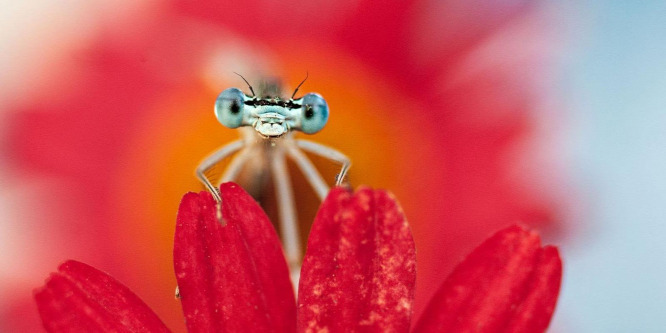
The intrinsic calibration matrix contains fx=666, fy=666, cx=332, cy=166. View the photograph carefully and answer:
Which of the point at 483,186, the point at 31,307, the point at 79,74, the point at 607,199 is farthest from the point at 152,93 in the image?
the point at 607,199

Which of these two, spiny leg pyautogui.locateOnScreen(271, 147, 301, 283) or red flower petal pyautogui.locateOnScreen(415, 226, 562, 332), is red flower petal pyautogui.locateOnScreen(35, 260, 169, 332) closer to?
red flower petal pyautogui.locateOnScreen(415, 226, 562, 332)

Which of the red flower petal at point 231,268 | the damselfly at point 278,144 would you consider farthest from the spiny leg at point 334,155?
the red flower petal at point 231,268

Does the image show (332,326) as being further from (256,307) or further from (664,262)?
(664,262)

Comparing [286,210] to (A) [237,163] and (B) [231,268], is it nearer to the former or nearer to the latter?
(A) [237,163]

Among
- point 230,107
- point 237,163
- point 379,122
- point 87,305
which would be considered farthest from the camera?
point 379,122

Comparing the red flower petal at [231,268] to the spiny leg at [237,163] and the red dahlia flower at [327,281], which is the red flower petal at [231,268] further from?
the spiny leg at [237,163]

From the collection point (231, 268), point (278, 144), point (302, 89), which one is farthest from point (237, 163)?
point (231, 268)
